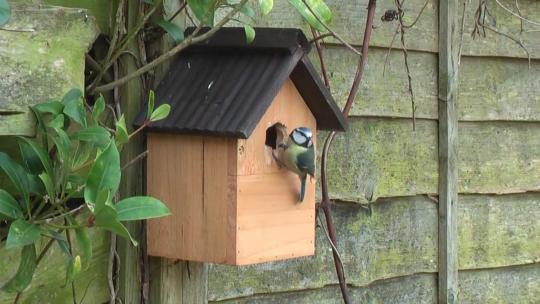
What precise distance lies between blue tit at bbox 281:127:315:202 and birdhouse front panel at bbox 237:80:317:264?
0.09 feet

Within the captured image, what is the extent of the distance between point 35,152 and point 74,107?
0.11m

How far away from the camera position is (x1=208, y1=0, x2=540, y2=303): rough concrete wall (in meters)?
2.78

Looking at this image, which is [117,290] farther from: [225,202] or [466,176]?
[466,176]

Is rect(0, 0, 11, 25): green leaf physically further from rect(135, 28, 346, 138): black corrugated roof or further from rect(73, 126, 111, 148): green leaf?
rect(135, 28, 346, 138): black corrugated roof

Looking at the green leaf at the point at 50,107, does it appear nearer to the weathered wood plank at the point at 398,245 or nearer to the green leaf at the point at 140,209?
the green leaf at the point at 140,209

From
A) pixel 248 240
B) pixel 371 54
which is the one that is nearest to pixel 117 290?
pixel 248 240

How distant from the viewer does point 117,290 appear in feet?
7.29

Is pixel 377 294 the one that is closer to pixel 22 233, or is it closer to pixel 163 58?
pixel 163 58

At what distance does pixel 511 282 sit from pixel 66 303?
1.71 meters

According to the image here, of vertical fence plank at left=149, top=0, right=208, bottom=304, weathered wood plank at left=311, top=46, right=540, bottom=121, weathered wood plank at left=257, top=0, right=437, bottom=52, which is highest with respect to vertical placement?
weathered wood plank at left=257, top=0, right=437, bottom=52

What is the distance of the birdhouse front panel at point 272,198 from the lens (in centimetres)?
209

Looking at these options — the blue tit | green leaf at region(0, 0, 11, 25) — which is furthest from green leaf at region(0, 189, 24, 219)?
the blue tit

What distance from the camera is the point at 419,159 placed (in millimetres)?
3020

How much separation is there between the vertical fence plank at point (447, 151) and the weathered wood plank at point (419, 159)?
3cm
